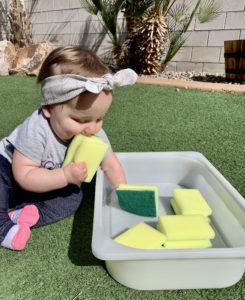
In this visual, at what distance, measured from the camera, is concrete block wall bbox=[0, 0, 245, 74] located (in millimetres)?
3600

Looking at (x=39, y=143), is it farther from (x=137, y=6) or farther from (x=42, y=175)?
(x=137, y=6)

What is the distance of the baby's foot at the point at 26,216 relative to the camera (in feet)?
3.43

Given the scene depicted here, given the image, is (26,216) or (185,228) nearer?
(185,228)

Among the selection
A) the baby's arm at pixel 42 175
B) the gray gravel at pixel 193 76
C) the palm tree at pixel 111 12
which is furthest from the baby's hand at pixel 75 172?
the palm tree at pixel 111 12

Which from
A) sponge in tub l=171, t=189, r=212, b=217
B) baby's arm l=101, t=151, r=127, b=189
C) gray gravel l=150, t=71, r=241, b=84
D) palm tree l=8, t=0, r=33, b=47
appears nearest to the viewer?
sponge in tub l=171, t=189, r=212, b=217

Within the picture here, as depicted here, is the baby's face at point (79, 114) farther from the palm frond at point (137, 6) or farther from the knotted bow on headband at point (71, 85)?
the palm frond at point (137, 6)

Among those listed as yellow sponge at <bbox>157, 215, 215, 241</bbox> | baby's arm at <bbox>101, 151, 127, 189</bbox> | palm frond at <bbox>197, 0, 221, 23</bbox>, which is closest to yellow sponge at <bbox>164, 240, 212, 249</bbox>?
yellow sponge at <bbox>157, 215, 215, 241</bbox>

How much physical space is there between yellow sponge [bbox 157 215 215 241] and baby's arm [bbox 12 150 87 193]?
0.96 feet

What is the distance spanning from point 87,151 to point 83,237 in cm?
27

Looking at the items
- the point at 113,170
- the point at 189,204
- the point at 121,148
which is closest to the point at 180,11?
the point at 121,148

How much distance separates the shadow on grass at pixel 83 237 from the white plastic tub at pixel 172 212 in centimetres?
6

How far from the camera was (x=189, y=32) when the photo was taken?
12.8 feet

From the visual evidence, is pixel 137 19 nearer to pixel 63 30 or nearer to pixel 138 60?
pixel 138 60

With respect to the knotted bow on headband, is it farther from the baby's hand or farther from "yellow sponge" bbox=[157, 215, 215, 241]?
"yellow sponge" bbox=[157, 215, 215, 241]
